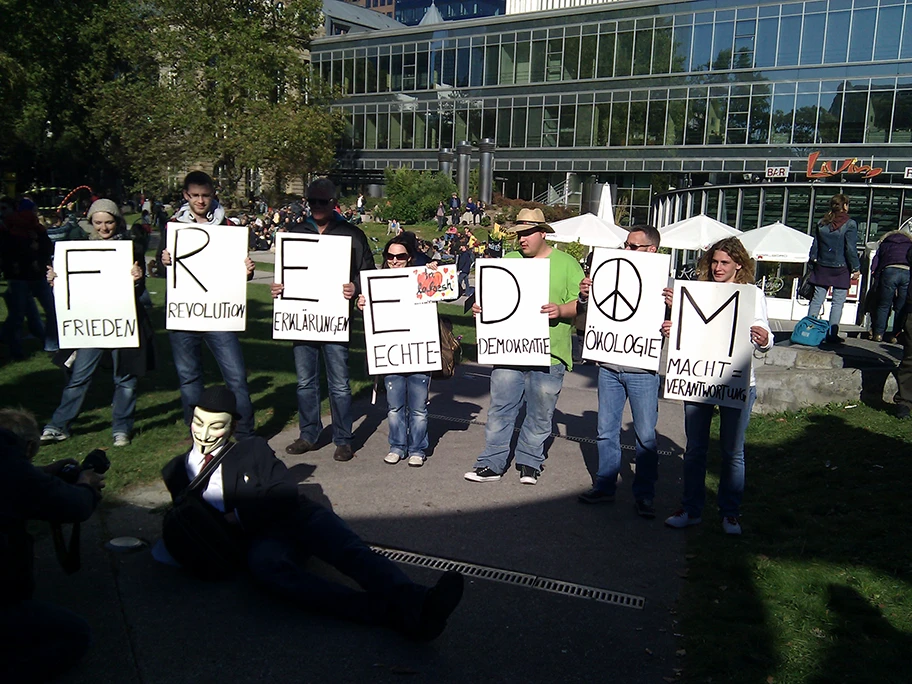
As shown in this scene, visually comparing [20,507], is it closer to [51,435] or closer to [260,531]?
[260,531]

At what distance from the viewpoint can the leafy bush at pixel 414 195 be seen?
48.0 m

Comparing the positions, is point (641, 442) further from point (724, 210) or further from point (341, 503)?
point (724, 210)

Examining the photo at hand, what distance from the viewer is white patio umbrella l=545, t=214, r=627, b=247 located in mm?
21375

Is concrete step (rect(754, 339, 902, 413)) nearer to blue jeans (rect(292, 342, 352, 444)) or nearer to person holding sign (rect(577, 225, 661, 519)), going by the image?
person holding sign (rect(577, 225, 661, 519))

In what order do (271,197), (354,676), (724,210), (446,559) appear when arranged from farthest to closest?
(271,197) → (724,210) → (446,559) → (354,676)

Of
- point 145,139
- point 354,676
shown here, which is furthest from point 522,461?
point 145,139

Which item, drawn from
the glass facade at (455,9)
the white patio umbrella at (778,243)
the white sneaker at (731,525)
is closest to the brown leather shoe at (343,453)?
the white sneaker at (731,525)

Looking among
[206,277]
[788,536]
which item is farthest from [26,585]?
[788,536]

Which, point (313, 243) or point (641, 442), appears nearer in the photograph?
point (641, 442)

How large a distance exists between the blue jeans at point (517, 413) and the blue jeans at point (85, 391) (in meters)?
2.84

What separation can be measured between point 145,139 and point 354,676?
4354cm

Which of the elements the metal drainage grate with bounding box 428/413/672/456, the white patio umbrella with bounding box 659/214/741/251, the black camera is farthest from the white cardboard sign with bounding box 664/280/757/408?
A: the white patio umbrella with bounding box 659/214/741/251

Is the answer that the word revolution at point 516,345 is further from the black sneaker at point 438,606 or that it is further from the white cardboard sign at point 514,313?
the black sneaker at point 438,606

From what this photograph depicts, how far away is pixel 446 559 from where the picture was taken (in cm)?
498
